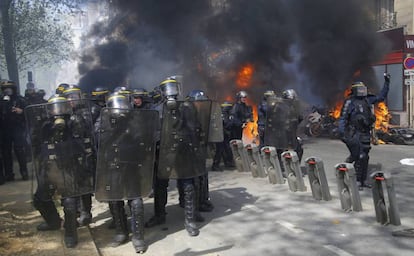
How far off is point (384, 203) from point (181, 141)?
249cm

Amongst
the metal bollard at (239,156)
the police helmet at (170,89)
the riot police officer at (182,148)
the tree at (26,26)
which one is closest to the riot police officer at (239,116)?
the metal bollard at (239,156)

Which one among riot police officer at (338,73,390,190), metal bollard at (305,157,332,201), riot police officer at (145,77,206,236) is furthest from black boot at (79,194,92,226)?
riot police officer at (338,73,390,190)

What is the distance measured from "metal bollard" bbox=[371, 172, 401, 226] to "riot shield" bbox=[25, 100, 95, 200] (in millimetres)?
3274

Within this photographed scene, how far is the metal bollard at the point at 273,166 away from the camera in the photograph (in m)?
7.44

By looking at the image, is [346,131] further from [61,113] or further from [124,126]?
[61,113]

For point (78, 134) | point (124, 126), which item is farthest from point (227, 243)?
point (78, 134)

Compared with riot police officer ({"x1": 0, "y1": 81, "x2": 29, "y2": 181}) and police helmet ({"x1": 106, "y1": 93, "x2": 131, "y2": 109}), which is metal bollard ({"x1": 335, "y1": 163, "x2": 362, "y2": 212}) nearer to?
police helmet ({"x1": 106, "y1": 93, "x2": 131, "y2": 109})

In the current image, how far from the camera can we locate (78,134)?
4.70 m

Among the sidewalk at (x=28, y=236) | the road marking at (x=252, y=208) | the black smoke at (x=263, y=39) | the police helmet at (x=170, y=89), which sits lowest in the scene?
the road marking at (x=252, y=208)

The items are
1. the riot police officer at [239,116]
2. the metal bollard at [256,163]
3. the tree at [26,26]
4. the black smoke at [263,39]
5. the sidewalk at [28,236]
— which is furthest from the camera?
the tree at [26,26]

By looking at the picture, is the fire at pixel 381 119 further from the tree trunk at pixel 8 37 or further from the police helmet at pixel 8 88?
the tree trunk at pixel 8 37

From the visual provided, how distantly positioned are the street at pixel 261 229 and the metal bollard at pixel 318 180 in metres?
0.12

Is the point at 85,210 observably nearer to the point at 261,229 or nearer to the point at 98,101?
the point at 98,101

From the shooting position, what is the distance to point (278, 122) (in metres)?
7.87
